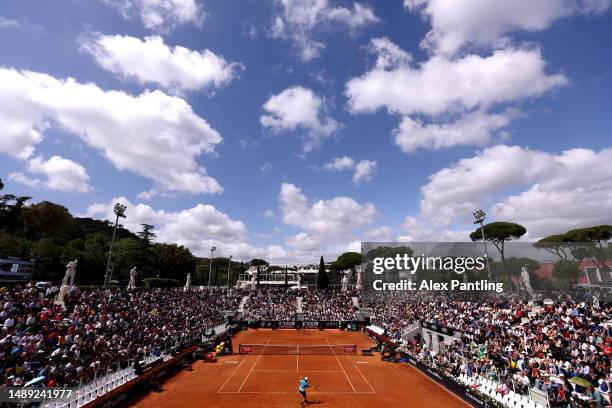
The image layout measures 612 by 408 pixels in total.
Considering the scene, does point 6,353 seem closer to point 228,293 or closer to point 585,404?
point 585,404

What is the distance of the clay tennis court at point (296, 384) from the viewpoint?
21.1 m

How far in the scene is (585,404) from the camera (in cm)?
1636

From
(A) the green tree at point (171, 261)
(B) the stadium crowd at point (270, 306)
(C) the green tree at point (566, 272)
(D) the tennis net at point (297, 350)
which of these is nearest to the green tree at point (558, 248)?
(C) the green tree at point (566, 272)

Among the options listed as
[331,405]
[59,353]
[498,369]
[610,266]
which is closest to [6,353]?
[59,353]

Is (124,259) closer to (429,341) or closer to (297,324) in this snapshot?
(297,324)

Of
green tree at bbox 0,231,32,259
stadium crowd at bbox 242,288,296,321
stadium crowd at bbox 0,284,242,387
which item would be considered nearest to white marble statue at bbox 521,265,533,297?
stadium crowd at bbox 0,284,242,387

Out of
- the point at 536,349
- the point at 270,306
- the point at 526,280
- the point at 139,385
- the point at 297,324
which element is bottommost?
the point at 139,385

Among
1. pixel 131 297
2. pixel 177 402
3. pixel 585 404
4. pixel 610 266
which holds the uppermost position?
pixel 610 266

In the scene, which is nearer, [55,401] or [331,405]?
[55,401]

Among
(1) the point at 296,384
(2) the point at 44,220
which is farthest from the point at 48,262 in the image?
(1) the point at 296,384

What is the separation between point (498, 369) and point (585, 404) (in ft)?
21.2

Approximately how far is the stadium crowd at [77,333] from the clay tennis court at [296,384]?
397 cm

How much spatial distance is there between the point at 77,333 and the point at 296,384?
1575 cm

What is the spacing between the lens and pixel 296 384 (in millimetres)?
25031
